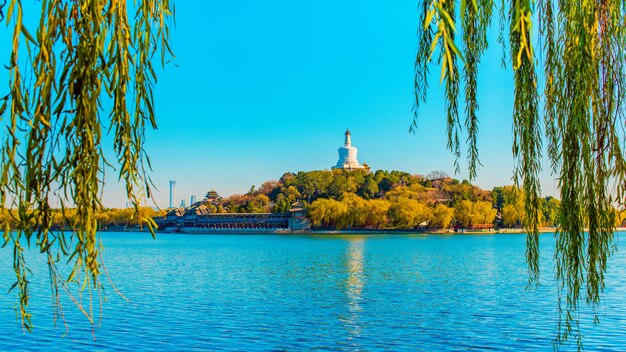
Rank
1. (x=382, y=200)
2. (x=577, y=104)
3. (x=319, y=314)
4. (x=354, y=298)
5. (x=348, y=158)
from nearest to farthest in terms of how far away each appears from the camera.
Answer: (x=577, y=104), (x=319, y=314), (x=354, y=298), (x=382, y=200), (x=348, y=158)

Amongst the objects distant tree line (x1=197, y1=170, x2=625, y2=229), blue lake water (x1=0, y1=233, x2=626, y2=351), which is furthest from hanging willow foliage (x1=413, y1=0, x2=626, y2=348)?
distant tree line (x1=197, y1=170, x2=625, y2=229)

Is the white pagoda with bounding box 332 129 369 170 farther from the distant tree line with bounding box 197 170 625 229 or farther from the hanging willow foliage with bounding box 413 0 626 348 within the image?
the hanging willow foliage with bounding box 413 0 626 348

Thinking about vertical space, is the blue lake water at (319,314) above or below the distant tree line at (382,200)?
below

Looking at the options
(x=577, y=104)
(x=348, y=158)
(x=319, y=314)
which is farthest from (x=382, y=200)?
(x=577, y=104)

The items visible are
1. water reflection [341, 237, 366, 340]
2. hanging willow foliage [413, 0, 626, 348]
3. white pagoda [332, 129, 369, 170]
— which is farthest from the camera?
white pagoda [332, 129, 369, 170]

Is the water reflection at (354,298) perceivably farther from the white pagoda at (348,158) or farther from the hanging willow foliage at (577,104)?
A: the white pagoda at (348,158)

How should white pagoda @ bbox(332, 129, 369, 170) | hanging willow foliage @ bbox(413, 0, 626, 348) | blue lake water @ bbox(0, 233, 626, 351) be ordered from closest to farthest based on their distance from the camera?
hanging willow foliage @ bbox(413, 0, 626, 348) < blue lake water @ bbox(0, 233, 626, 351) < white pagoda @ bbox(332, 129, 369, 170)

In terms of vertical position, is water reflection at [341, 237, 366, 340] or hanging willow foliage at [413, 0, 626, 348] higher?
hanging willow foliage at [413, 0, 626, 348]

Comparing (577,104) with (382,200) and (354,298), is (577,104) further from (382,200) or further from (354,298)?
(382,200)

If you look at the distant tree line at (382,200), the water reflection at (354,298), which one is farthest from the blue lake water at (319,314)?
the distant tree line at (382,200)

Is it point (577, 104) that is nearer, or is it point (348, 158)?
point (577, 104)

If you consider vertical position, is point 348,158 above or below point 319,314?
above

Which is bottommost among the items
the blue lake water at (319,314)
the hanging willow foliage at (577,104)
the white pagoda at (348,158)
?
the blue lake water at (319,314)

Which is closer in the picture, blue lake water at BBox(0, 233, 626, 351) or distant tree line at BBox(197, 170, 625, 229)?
blue lake water at BBox(0, 233, 626, 351)
